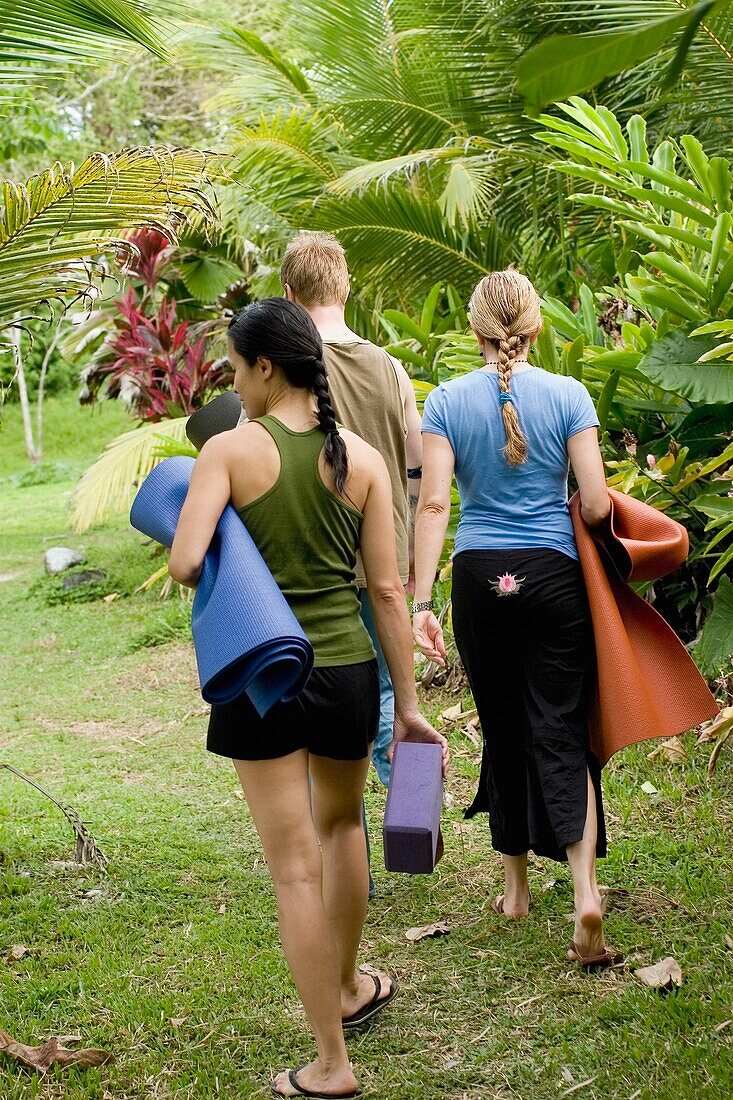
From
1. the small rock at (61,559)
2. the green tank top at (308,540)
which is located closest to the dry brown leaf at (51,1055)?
the green tank top at (308,540)

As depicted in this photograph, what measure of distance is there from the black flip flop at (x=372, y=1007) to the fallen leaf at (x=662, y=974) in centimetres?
68

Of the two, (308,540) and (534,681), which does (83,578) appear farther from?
(308,540)

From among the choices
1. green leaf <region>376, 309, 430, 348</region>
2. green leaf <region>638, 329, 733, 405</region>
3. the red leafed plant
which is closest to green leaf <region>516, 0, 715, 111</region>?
green leaf <region>638, 329, 733, 405</region>

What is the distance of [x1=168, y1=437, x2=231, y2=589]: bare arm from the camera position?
2.53 metres

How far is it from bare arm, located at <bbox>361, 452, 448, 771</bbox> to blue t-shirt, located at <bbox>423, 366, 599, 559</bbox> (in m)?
0.63

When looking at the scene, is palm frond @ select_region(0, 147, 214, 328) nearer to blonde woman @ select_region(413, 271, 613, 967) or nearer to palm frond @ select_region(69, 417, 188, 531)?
blonde woman @ select_region(413, 271, 613, 967)

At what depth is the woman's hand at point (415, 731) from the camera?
9.39ft

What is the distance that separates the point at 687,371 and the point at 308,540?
2.28 m

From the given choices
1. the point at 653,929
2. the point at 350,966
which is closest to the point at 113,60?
the point at 350,966

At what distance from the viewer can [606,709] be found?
3.37 m

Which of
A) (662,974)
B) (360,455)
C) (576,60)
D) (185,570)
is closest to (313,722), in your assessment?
(185,570)

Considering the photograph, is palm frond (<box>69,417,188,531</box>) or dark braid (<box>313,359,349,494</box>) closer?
dark braid (<box>313,359,349,494</box>)

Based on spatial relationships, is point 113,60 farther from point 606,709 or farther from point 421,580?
point 606,709

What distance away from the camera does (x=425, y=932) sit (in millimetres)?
3650
